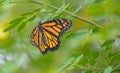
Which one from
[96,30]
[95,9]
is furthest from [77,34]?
[95,9]

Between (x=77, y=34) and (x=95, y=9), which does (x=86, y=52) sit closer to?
(x=77, y=34)

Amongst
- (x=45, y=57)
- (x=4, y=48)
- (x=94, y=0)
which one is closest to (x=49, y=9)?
(x=94, y=0)

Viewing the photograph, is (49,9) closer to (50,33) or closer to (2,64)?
(50,33)

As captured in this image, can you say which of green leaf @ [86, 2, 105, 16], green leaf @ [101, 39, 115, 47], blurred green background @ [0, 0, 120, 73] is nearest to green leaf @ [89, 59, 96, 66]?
blurred green background @ [0, 0, 120, 73]

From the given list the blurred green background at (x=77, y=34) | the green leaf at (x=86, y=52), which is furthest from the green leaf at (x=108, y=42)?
the green leaf at (x=86, y=52)

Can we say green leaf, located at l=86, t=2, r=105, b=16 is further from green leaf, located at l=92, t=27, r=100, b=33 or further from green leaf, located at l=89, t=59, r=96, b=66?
green leaf, located at l=89, t=59, r=96, b=66

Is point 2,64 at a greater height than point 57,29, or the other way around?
point 2,64
